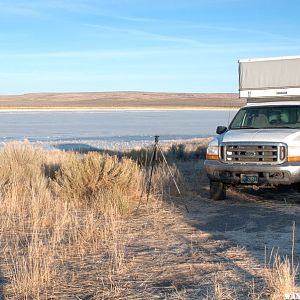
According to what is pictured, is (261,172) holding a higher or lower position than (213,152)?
lower

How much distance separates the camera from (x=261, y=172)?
35.1ft

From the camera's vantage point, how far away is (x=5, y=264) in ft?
22.3

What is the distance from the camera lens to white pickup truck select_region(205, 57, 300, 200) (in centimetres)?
1059

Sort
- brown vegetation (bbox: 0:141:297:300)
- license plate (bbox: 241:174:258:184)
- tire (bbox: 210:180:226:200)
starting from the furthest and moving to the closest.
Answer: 1. tire (bbox: 210:180:226:200)
2. license plate (bbox: 241:174:258:184)
3. brown vegetation (bbox: 0:141:297:300)

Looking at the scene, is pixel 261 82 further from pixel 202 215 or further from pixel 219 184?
pixel 202 215

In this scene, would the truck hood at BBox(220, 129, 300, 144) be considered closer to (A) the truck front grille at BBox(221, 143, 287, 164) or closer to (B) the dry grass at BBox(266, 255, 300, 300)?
(A) the truck front grille at BBox(221, 143, 287, 164)

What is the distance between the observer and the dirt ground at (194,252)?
583cm

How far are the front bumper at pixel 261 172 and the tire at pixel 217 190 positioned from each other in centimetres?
27

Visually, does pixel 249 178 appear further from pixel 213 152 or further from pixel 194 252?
pixel 194 252

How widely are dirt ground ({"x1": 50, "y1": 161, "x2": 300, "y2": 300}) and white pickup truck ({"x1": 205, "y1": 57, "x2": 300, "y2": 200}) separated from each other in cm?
54

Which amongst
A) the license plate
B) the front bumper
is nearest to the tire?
the front bumper

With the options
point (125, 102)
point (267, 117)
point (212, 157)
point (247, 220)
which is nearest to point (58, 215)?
point (247, 220)

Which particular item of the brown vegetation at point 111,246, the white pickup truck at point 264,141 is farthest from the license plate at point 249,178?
the brown vegetation at point 111,246

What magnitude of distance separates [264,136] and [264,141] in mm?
158
